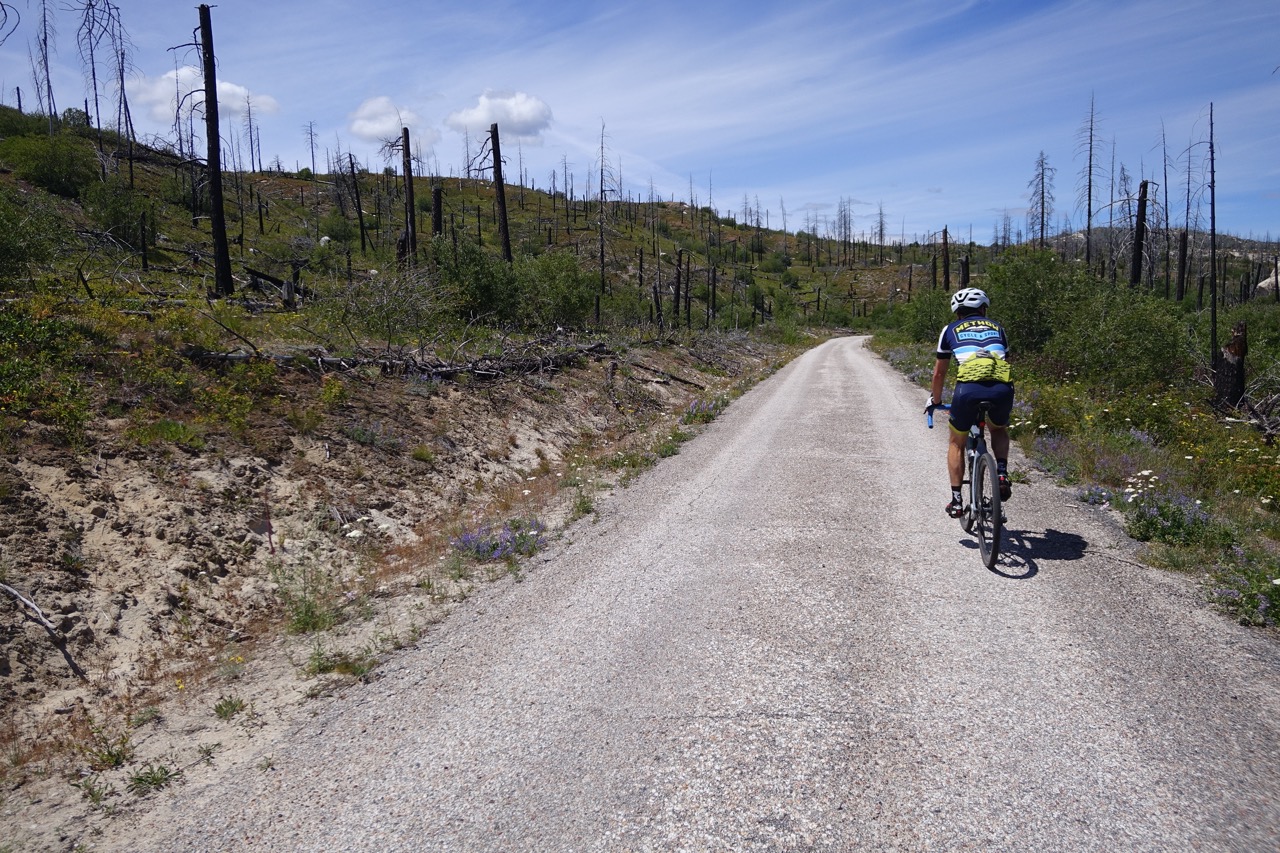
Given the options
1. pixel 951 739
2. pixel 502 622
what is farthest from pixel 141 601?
pixel 951 739

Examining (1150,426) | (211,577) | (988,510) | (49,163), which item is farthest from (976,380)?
(49,163)

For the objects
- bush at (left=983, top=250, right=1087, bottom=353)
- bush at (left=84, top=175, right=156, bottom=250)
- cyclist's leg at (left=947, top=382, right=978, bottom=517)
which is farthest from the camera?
bush at (left=84, top=175, right=156, bottom=250)

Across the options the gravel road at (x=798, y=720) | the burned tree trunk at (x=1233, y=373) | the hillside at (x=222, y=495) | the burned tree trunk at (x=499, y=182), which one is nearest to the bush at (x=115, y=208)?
the burned tree trunk at (x=499, y=182)

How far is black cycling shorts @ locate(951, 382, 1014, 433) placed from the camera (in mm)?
5324

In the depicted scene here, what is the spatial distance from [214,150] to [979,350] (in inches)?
681

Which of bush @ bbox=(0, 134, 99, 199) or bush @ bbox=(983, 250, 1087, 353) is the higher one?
bush @ bbox=(0, 134, 99, 199)

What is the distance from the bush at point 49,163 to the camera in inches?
1785

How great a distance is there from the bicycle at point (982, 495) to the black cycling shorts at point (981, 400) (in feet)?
0.15

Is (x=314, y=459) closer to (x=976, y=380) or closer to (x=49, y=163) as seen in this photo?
(x=976, y=380)

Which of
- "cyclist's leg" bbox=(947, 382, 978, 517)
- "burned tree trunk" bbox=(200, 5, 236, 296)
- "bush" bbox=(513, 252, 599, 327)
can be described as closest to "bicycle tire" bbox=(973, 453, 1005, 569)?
"cyclist's leg" bbox=(947, 382, 978, 517)

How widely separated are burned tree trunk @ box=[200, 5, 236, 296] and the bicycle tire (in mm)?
16025

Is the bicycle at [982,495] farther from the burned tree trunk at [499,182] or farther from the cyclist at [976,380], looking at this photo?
the burned tree trunk at [499,182]

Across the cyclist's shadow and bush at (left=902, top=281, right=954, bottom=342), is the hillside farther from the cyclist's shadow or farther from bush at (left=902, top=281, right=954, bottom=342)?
bush at (left=902, top=281, right=954, bottom=342)

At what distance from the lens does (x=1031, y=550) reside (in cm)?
551
